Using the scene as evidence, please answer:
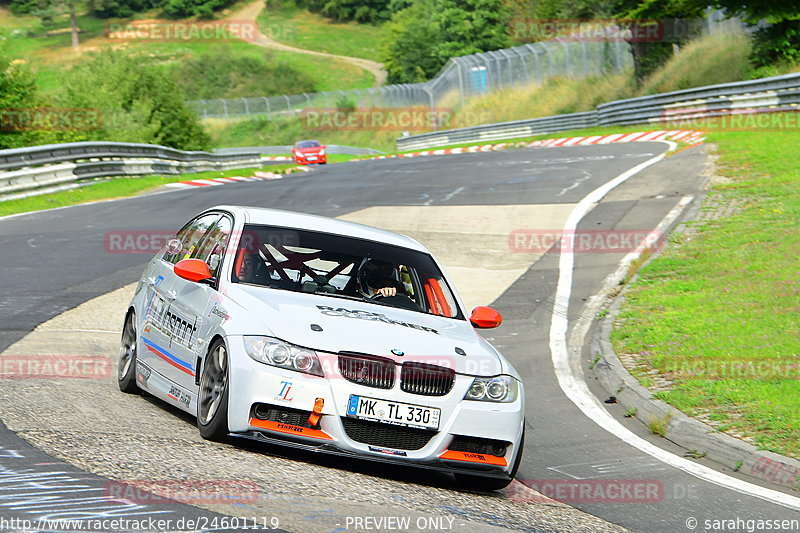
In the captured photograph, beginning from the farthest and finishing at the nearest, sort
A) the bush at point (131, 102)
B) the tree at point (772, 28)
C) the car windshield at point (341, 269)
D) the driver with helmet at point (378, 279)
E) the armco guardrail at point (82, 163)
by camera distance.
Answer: the bush at point (131, 102) < the tree at point (772, 28) < the armco guardrail at point (82, 163) < the driver with helmet at point (378, 279) < the car windshield at point (341, 269)

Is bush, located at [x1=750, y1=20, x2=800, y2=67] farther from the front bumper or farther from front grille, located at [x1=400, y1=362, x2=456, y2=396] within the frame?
the front bumper

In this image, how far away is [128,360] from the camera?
884 centimetres


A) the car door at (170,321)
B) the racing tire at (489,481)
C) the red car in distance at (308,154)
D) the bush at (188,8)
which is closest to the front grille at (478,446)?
the racing tire at (489,481)

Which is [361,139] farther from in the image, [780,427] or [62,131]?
[780,427]

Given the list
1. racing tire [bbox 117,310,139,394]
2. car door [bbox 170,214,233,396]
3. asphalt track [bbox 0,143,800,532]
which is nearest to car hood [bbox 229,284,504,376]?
car door [bbox 170,214,233,396]

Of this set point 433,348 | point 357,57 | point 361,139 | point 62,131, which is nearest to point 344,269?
point 433,348

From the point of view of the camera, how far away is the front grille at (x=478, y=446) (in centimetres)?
684

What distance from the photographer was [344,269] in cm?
816

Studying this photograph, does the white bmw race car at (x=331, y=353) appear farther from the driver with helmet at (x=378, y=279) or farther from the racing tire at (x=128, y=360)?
the racing tire at (x=128, y=360)

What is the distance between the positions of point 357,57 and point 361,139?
54.9m

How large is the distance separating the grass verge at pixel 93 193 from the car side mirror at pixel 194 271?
53.2 feet

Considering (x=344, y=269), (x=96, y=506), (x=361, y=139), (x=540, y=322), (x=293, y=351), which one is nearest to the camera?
(x=96, y=506)

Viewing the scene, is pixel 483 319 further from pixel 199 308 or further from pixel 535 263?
pixel 535 263

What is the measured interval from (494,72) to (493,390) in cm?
5771
